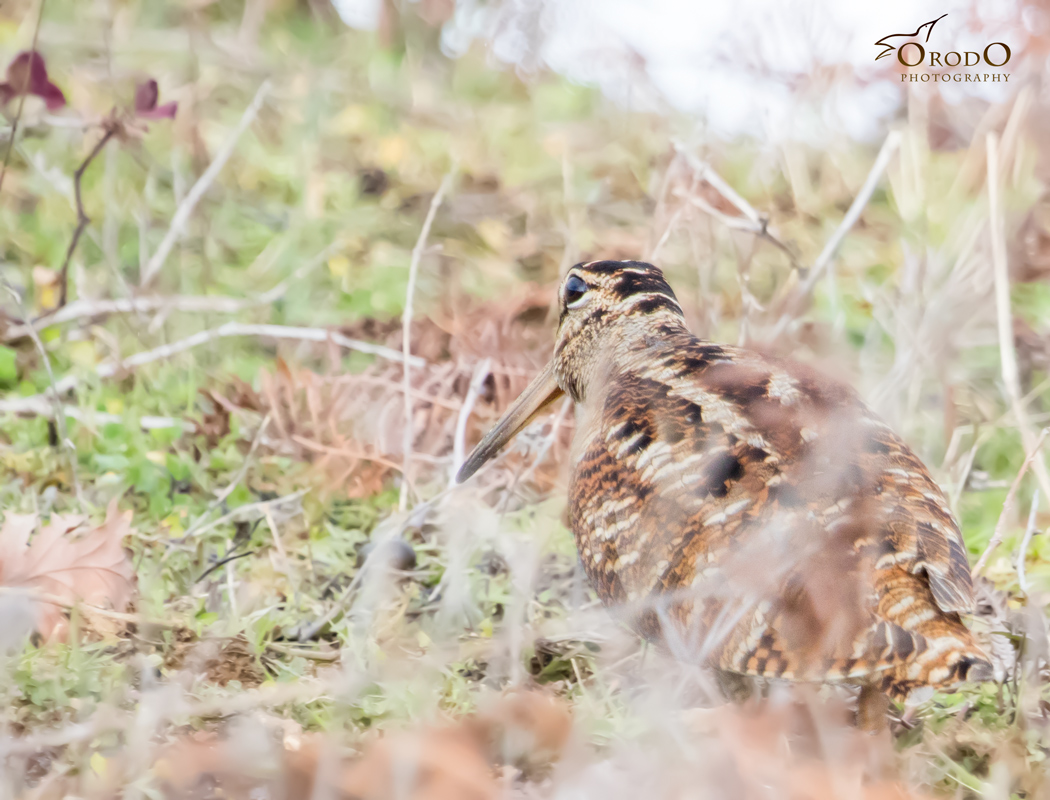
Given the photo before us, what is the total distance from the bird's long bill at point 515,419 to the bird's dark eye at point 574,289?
0.18 metres

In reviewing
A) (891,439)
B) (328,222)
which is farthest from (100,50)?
(891,439)

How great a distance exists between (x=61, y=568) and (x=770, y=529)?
4.87 feet

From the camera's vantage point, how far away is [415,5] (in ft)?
19.2

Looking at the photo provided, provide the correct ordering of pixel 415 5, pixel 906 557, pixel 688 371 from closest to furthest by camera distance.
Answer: pixel 906 557
pixel 688 371
pixel 415 5

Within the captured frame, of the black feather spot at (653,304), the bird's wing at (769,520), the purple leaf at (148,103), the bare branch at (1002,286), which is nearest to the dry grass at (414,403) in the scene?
the bare branch at (1002,286)

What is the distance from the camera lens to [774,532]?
1.77m

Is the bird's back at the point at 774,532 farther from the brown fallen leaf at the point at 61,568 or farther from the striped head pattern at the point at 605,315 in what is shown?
the brown fallen leaf at the point at 61,568

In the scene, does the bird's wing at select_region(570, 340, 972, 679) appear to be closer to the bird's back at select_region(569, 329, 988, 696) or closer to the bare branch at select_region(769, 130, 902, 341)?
the bird's back at select_region(569, 329, 988, 696)

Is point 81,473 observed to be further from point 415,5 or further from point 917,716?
point 415,5

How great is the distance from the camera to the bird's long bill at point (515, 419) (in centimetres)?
274

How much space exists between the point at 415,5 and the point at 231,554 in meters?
4.07

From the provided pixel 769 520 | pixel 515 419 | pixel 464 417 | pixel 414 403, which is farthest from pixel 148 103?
pixel 769 520

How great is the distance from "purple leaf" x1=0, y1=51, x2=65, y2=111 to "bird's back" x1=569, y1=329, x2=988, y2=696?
1934 millimetres

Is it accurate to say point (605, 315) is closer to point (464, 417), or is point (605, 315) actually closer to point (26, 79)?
point (464, 417)
